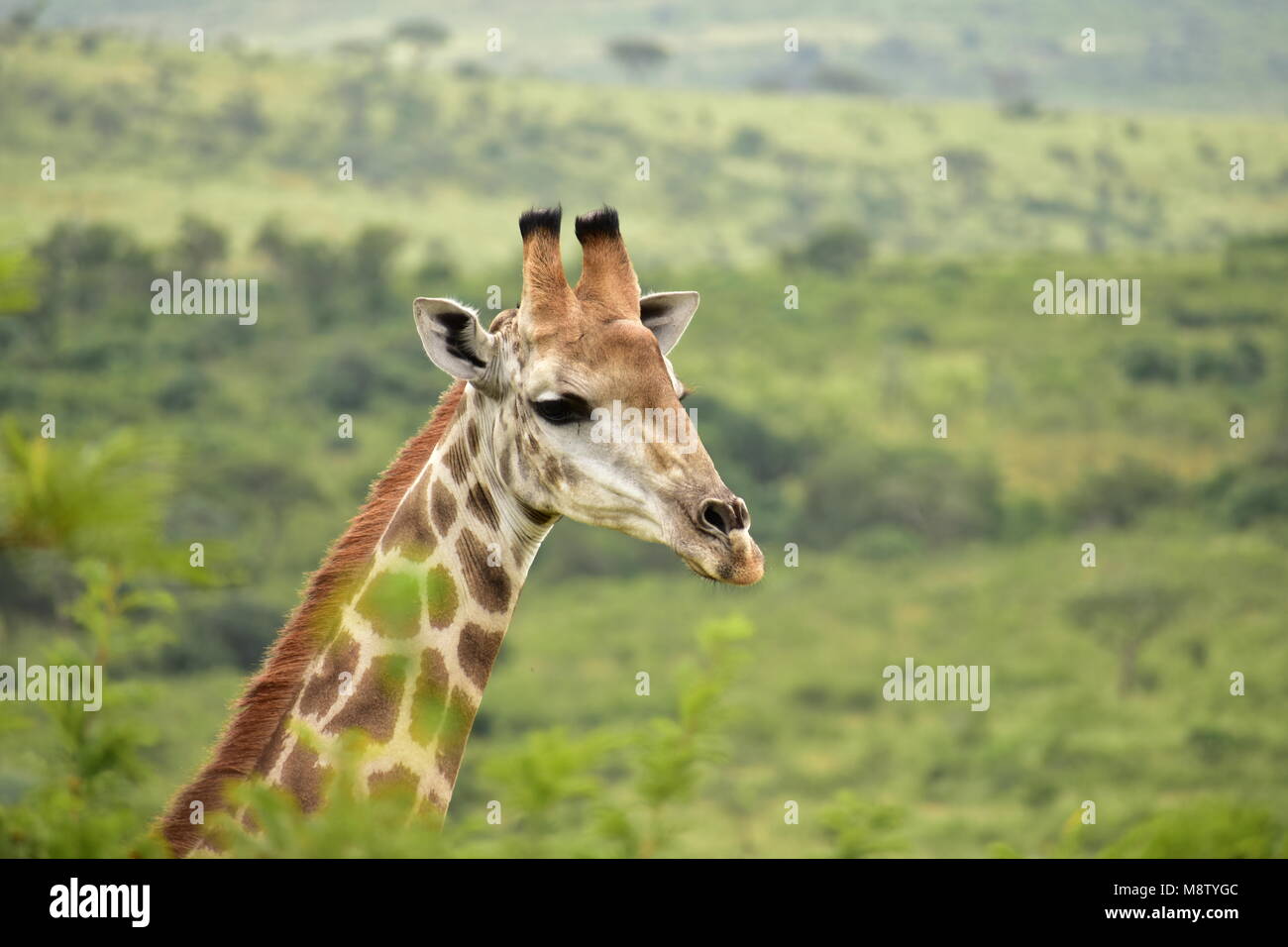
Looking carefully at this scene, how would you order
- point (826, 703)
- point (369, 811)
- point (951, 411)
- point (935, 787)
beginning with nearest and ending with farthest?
point (369, 811) → point (935, 787) → point (826, 703) → point (951, 411)

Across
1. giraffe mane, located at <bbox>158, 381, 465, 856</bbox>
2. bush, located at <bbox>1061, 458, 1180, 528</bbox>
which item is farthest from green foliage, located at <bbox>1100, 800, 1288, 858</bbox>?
bush, located at <bbox>1061, 458, 1180, 528</bbox>

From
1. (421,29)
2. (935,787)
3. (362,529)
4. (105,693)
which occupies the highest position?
(421,29)

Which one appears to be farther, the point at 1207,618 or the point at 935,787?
the point at 1207,618

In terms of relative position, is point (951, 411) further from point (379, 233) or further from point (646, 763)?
point (646, 763)

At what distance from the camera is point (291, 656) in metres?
5.84

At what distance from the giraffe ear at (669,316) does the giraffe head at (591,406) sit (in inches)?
18.0

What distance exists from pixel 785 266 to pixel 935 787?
121 ft

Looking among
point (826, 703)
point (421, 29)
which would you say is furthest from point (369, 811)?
point (421, 29)

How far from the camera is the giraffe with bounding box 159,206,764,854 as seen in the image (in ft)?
18.3

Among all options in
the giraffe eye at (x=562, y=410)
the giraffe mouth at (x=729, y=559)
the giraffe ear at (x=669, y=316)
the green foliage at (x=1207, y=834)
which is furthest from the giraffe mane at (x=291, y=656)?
the green foliage at (x=1207, y=834)

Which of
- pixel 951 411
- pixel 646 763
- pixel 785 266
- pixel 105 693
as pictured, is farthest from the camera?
pixel 785 266

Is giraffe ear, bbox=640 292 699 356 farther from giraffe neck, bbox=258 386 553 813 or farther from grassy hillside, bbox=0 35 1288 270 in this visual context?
grassy hillside, bbox=0 35 1288 270

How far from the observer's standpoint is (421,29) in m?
102

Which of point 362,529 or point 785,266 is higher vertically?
point 785,266
